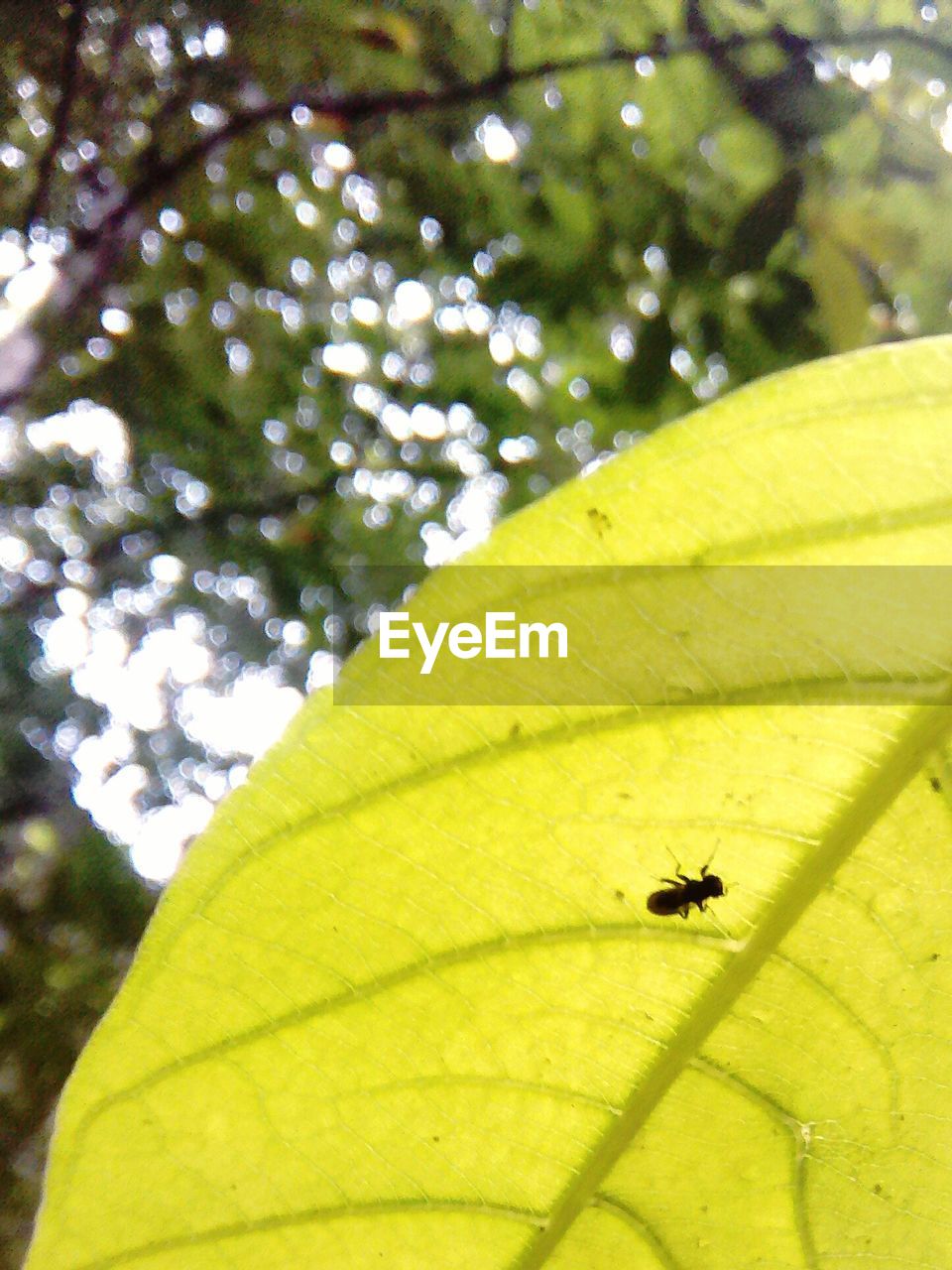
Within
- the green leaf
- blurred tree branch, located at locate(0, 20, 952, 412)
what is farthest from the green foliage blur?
the green leaf

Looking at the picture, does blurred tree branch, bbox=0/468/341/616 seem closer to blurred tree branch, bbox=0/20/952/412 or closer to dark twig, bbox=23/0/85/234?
blurred tree branch, bbox=0/20/952/412

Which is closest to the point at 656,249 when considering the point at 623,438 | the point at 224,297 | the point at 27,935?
the point at 623,438

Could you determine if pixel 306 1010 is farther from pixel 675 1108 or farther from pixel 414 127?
pixel 414 127

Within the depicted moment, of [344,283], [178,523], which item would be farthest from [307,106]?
[178,523]

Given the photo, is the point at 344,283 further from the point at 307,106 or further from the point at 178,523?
the point at 178,523

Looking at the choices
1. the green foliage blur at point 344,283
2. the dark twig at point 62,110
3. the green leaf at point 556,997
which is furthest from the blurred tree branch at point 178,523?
the green leaf at point 556,997

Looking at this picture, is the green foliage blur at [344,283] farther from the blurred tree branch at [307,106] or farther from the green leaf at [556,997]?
the green leaf at [556,997]
